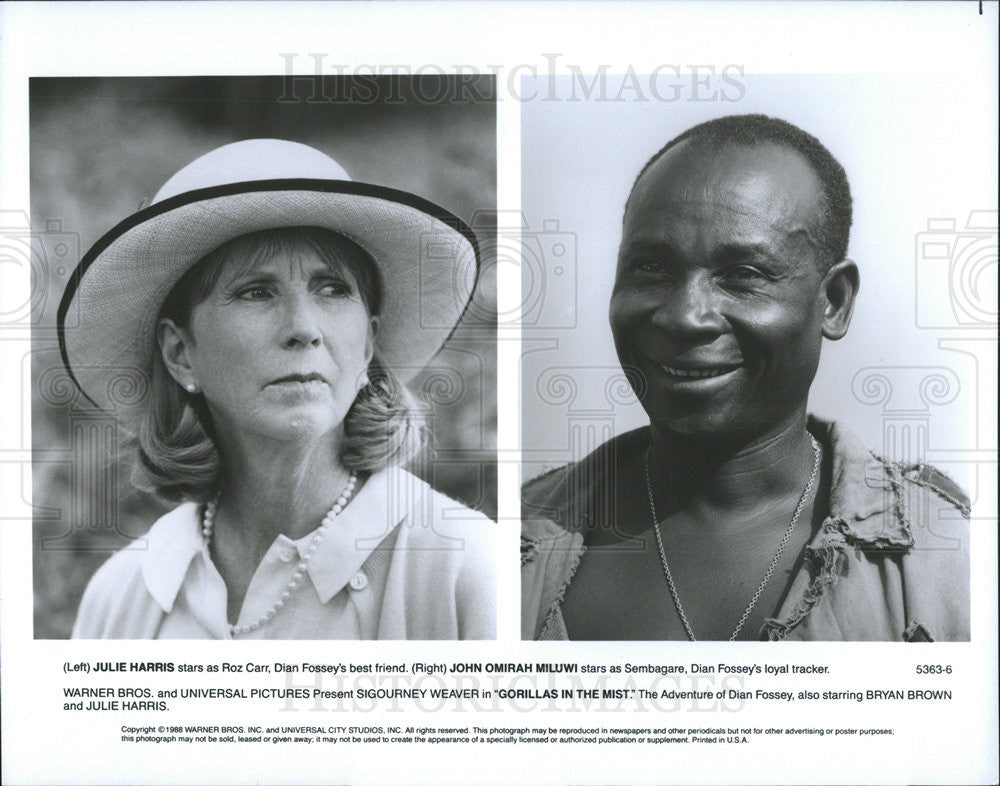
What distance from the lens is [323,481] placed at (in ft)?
10.8

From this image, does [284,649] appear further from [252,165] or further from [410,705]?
[252,165]

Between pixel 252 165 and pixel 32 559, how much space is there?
1442 mm

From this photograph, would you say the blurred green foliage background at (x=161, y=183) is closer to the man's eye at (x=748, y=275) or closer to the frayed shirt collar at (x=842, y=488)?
the frayed shirt collar at (x=842, y=488)

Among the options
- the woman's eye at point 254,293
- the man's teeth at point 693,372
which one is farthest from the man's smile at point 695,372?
the woman's eye at point 254,293

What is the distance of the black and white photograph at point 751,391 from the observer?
320 cm

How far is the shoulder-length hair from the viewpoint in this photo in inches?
126

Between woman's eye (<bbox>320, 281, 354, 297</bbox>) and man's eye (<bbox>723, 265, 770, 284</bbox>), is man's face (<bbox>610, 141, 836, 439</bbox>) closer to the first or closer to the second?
man's eye (<bbox>723, 265, 770, 284</bbox>)

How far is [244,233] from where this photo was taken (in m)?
3.18

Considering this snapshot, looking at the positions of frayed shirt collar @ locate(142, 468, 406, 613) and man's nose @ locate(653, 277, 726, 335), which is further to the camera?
frayed shirt collar @ locate(142, 468, 406, 613)

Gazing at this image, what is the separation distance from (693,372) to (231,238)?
145cm

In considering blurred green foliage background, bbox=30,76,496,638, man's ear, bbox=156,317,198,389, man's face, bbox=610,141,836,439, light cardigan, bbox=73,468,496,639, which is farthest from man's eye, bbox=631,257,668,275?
man's ear, bbox=156,317,198,389

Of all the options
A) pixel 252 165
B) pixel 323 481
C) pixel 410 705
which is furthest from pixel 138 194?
pixel 410 705

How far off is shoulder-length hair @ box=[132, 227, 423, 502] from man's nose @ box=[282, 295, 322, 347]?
0.48 feet

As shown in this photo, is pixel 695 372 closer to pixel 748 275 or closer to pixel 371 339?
pixel 748 275
